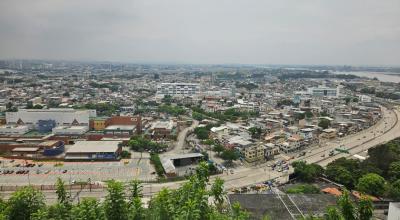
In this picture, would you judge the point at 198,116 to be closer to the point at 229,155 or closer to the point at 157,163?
the point at 229,155

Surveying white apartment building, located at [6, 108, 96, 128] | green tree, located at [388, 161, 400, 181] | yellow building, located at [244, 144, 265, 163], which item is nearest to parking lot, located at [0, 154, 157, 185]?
yellow building, located at [244, 144, 265, 163]

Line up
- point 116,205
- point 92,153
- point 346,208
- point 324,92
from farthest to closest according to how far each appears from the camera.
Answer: point 324,92 < point 92,153 < point 346,208 < point 116,205

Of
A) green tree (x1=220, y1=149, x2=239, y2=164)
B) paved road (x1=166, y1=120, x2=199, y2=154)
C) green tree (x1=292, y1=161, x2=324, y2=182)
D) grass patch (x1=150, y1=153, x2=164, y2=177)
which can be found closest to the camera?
green tree (x1=292, y1=161, x2=324, y2=182)

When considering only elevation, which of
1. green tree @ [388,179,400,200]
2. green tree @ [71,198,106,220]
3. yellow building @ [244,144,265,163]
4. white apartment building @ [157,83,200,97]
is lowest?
yellow building @ [244,144,265,163]

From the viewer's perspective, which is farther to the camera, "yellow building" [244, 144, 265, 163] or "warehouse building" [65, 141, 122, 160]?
"yellow building" [244, 144, 265, 163]

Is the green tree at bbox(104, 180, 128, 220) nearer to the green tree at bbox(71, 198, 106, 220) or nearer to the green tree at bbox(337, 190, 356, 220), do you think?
the green tree at bbox(71, 198, 106, 220)

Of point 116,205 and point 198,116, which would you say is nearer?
point 116,205

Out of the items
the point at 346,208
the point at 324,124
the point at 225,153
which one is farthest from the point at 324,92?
the point at 346,208
